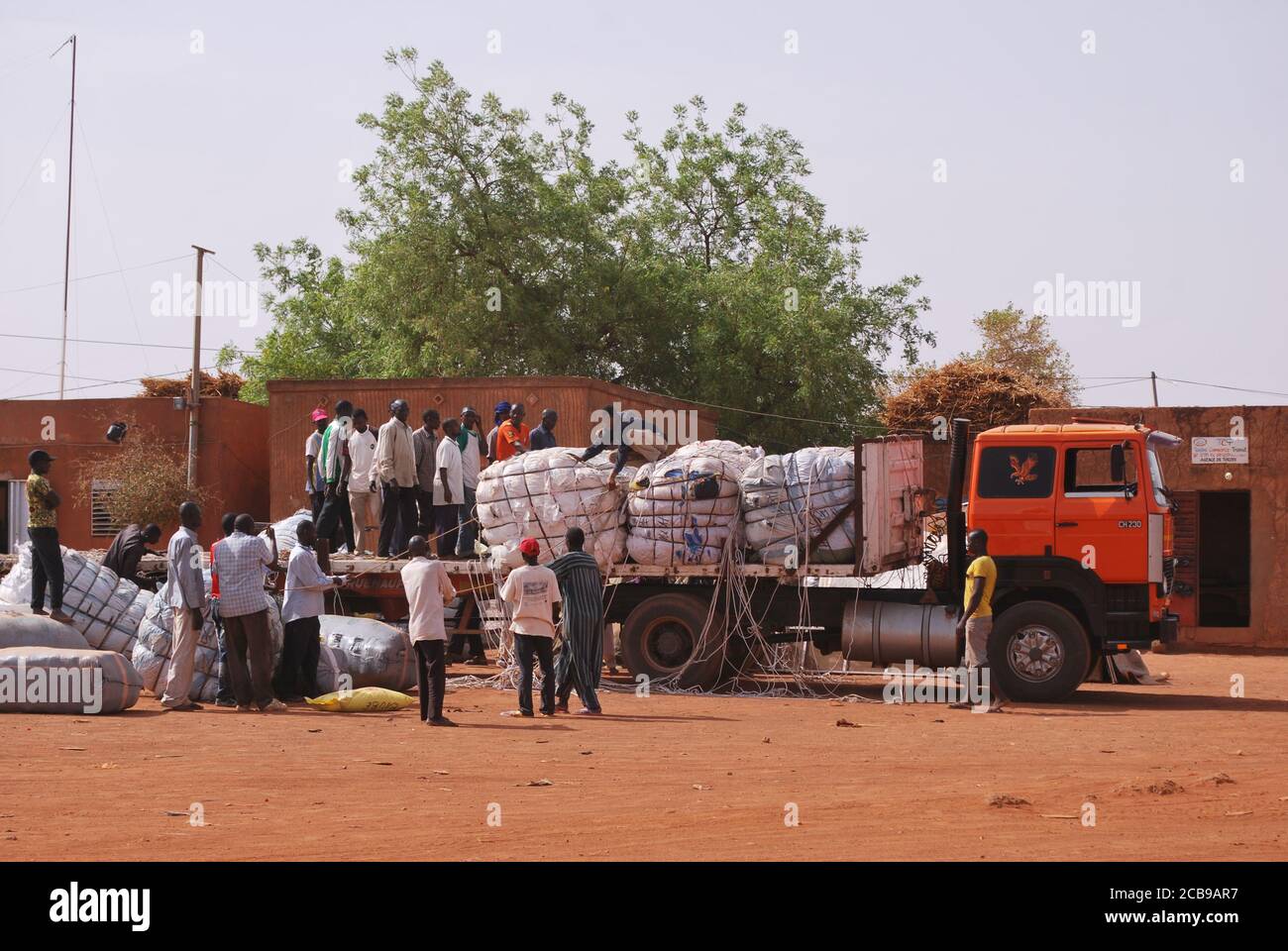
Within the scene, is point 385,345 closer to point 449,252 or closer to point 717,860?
point 449,252

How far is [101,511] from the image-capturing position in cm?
2808

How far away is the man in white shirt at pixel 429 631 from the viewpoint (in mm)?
13453

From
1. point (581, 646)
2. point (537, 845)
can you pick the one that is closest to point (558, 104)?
point (581, 646)

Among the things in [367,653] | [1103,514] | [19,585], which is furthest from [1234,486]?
[19,585]

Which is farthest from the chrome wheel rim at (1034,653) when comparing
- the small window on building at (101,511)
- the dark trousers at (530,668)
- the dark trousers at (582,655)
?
the small window on building at (101,511)

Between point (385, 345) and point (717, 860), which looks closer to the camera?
point (717, 860)

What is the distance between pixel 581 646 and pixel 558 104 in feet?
87.4

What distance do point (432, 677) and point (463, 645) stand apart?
5.88m

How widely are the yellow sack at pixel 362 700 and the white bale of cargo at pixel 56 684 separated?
1925 mm

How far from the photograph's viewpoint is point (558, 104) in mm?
38688

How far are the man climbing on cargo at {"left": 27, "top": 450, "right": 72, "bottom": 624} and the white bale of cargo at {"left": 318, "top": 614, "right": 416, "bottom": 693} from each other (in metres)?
2.65

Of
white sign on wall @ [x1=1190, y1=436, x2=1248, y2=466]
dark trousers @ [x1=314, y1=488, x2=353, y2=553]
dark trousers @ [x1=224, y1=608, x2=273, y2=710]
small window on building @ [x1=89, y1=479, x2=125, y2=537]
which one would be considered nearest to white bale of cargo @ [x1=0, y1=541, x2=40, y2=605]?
dark trousers @ [x1=224, y1=608, x2=273, y2=710]

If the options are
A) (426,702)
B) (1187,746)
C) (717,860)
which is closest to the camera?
(717,860)

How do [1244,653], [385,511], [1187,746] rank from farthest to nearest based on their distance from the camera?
[1244,653], [385,511], [1187,746]
